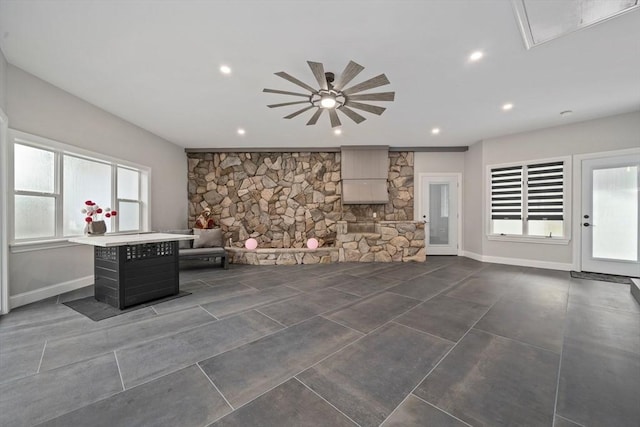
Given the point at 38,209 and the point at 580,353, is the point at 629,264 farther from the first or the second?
the point at 38,209

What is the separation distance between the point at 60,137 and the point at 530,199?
8.11 m

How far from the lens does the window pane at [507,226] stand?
4.85 metres

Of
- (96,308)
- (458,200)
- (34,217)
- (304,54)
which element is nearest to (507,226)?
(458,200)

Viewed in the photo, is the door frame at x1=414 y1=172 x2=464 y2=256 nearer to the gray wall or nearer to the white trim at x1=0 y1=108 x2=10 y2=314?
the gray wall

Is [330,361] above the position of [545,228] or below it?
below

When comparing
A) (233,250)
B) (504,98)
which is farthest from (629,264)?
(233,250)

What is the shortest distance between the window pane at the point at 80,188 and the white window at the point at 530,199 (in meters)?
7.55

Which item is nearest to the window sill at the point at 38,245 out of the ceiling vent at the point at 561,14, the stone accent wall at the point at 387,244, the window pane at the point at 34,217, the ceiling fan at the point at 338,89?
the window pane at the point at 34,217

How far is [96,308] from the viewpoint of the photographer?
103 inches

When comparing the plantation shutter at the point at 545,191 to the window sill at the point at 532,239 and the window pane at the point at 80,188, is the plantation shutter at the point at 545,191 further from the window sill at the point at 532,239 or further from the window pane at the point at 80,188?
the window pane at the point at 80,188

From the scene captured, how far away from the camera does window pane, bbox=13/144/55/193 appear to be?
9.16 ft

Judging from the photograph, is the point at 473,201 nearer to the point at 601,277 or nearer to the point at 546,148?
the point at 546,148

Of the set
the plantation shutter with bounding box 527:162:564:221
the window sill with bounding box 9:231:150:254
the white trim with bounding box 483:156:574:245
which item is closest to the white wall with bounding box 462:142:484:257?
the white trim with bounding box 483:156:574:245

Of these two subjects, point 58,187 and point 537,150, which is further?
point 537,150
